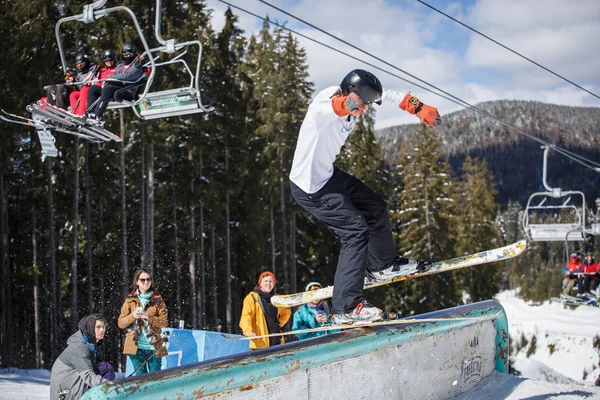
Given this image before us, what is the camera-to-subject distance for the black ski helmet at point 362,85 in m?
3.69

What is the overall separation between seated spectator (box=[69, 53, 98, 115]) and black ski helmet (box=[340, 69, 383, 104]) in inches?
239

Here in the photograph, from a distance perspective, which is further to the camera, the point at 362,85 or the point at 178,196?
the point at 178,196

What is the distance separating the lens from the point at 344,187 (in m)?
4.18

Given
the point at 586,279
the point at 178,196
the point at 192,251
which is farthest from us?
the point at 178,196

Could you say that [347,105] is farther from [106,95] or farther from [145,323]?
[106,95]

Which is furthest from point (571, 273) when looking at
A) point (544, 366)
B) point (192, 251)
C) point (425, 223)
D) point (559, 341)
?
point (559, 341)

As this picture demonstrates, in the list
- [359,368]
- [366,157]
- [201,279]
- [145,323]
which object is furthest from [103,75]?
[366,157]

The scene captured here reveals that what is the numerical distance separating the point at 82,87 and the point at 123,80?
2.56 feet

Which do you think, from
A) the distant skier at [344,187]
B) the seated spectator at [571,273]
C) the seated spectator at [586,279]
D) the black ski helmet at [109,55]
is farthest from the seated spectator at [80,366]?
the seated spectator at [571,273]

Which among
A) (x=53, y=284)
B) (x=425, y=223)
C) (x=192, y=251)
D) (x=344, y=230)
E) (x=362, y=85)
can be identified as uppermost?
(x=362, y=85)

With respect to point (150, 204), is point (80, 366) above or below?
below

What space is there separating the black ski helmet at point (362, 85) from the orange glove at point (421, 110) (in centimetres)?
29

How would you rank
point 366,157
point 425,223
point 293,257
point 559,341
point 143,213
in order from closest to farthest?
1. point 143,213
2. point 293,257
3. point 366,157
4. point 425,223
5. point 559,341

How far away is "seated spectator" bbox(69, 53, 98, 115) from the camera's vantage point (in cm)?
876
